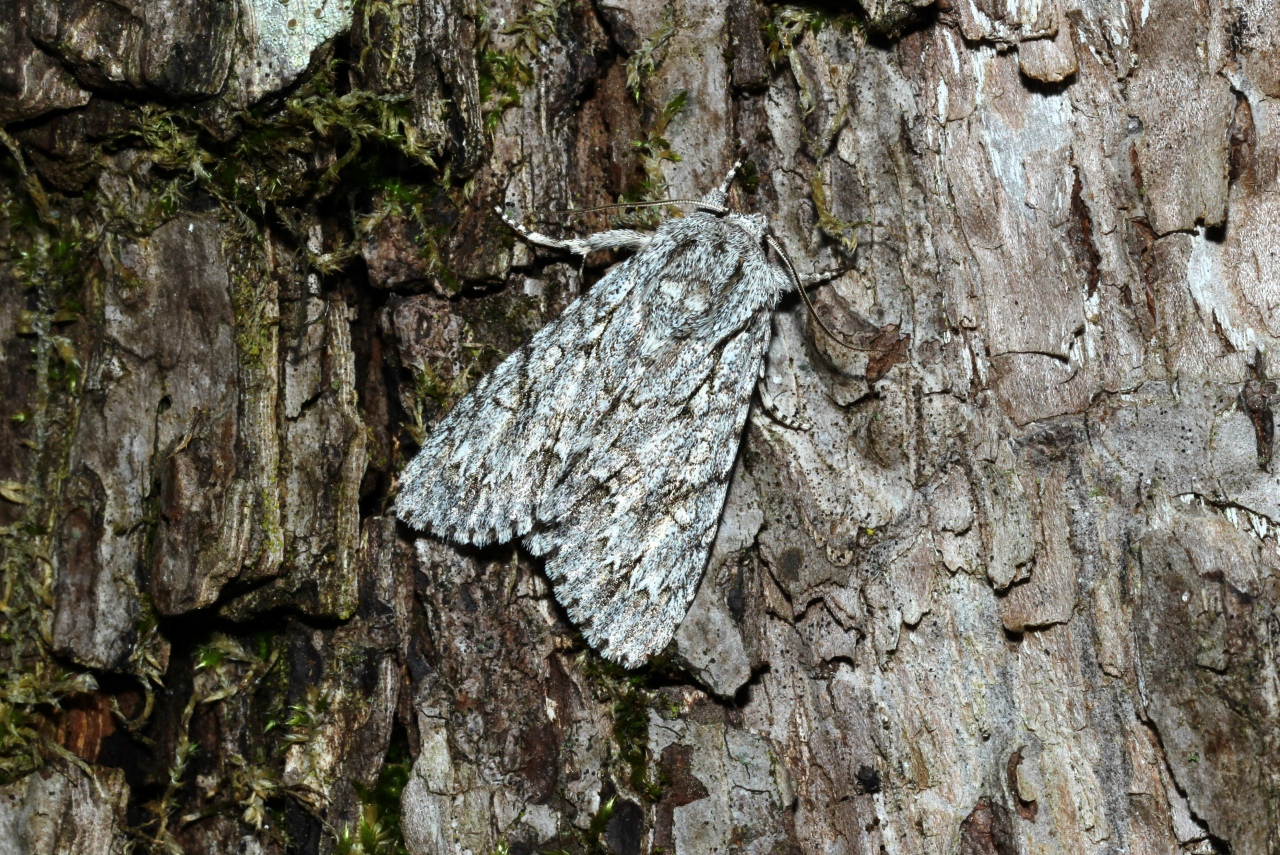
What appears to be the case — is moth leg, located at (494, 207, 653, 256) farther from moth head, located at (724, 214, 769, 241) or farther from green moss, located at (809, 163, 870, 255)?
green moss, located at (809, 163, 870, 255)

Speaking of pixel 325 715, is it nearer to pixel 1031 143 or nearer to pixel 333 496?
pixel 333 496

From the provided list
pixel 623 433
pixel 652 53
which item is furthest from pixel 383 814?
pixel 652 53

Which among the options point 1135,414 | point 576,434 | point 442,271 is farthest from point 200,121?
point 1135,414

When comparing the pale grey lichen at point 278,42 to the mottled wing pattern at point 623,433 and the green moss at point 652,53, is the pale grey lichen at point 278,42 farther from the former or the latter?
the mottled wing pattern at point 623,433

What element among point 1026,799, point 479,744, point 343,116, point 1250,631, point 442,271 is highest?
point 343,116

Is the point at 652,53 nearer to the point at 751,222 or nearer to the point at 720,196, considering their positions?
the point at 720,196

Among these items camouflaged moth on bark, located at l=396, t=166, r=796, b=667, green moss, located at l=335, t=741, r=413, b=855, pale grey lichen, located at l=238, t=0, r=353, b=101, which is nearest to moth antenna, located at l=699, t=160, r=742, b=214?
camouflaged moth on bark, located at l=396, t=166, r=796, b=667
